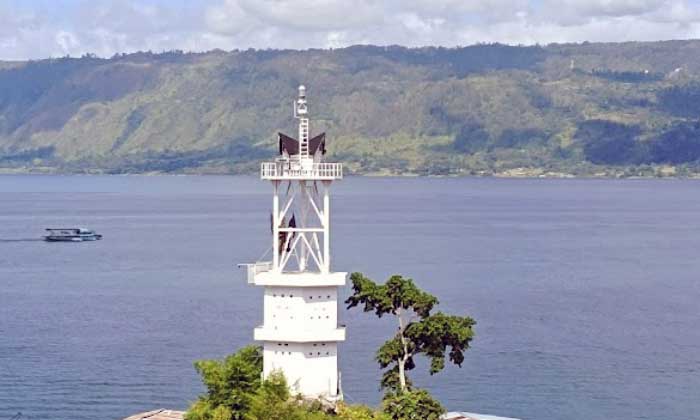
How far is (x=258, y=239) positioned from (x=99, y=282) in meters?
41.0

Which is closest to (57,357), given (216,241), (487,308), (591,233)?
(487,308)

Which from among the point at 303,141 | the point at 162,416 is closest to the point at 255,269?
the point at 303,141

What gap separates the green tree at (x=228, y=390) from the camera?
33.6 meters

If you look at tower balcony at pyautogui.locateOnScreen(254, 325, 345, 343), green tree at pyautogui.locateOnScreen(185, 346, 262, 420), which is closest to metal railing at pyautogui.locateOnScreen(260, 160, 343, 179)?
tower balcony at pyautogui.locateOnScreen(254, 325, 345, 343)

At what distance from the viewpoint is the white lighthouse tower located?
3459 cm

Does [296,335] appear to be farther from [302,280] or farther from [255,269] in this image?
[255,269]

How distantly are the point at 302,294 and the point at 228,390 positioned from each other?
2.95 m

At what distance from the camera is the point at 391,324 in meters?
77.3

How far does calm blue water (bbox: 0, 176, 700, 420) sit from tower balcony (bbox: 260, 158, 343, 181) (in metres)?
Result: 23.3

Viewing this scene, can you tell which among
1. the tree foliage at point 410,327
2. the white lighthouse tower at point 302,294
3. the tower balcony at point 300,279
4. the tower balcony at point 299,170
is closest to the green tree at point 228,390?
the white lighthouse tower at point 302,294

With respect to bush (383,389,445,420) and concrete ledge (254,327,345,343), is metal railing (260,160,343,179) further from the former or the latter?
bush (383,389,445,420)

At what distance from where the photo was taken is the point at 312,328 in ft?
114

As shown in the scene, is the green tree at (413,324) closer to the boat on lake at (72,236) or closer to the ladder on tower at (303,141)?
the ladder on tower at (303,141)

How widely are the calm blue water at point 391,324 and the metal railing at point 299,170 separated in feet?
76.6
